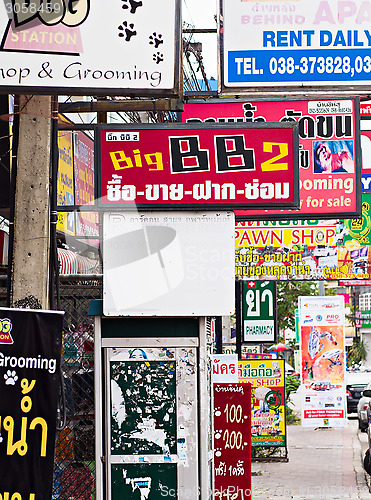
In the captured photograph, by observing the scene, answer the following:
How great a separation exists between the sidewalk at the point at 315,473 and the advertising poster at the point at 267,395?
2.57ft

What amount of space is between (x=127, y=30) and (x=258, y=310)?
13.1 metres

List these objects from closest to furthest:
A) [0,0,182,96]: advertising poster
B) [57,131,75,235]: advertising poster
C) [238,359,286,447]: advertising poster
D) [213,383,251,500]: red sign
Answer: [0,0,182,96]: advertising poster < [213,383,251,500]: red sign < [57,131,75,235]: advertising poster < [238,359,286,447]: advertising poster

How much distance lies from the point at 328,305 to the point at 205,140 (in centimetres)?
1278

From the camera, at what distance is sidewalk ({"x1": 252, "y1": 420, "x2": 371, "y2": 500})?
1371 centimetres

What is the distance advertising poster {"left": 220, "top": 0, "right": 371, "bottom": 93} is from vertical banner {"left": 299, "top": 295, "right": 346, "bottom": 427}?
12244 mm

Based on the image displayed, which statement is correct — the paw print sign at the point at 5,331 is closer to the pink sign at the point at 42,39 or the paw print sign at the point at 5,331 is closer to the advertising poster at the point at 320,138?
the pink sign at the point at 42,39

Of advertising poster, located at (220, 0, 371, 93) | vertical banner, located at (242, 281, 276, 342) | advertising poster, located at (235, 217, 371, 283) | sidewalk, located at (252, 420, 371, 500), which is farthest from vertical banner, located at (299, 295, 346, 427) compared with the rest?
advertising poster, located at (220, 0, 371, 93)

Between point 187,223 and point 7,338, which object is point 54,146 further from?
point 187,223

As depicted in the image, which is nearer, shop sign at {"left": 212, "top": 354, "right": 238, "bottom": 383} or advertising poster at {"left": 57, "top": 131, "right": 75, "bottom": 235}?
shop sign at {"left": 212, "top": 354, "right": 238, "bottom": 383}

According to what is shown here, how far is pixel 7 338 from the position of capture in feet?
17.2

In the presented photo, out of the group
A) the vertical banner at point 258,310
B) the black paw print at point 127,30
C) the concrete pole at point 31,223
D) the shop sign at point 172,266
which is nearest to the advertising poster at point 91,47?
the black paw print at point 127,30

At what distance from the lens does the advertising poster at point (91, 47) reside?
5.53 m

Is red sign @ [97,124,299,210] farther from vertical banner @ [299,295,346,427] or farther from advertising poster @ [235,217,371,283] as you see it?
vertical banner @ [299,295,346,427]

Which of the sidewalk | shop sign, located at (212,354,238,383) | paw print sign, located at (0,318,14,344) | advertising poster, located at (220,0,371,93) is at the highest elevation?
advertising poster, located at (220,0,371,93)
